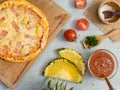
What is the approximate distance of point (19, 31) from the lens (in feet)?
8.88

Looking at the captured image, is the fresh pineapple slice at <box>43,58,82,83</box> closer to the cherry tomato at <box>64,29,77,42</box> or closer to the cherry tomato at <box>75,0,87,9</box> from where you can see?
the cherry tomato at <box>64,29,77,42</box>

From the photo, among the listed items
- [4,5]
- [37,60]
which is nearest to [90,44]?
[37,60]

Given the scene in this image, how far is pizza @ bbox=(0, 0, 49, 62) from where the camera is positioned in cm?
268

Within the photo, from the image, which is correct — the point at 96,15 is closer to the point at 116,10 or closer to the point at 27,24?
the point at 116,10

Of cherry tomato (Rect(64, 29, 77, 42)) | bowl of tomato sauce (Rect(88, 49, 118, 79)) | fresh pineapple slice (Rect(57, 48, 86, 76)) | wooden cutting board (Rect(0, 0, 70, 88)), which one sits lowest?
bowl of tomato sauce (Rect(88, 49, 118, 79))

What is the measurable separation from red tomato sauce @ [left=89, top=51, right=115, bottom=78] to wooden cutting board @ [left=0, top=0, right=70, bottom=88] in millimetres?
274

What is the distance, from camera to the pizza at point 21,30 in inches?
106

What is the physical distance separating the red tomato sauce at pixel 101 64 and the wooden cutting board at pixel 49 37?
10.8 inches

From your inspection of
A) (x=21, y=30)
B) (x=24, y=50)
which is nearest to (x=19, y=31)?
(x=21, y=30)

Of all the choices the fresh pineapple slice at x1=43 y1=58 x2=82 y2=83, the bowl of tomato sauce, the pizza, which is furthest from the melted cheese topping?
the bowl of tomato sauce

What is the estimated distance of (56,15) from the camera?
2.77 m

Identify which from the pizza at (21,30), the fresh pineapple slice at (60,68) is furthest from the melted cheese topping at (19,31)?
the fresh pineapple slice at (60,68)

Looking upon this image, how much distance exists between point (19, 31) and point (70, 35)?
30 cm

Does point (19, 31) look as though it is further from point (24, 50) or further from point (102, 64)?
point (102, 64)
